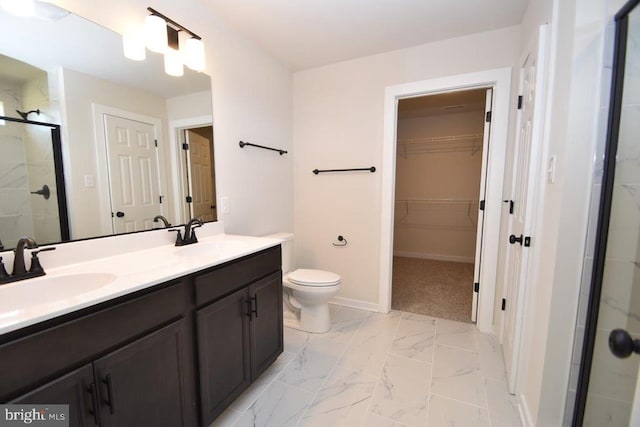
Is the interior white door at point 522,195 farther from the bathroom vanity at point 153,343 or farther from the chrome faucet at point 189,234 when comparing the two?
the chrome faucet at point 189,234

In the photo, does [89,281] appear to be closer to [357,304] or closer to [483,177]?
[357,304]

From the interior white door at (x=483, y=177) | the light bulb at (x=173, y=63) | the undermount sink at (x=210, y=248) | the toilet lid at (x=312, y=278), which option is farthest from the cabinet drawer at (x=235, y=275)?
the interior white door at (x=483, y=177)

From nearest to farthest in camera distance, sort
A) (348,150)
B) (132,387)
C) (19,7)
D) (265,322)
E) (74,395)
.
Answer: (74,395), (132,387), (19,7), (265,322), (348,150)

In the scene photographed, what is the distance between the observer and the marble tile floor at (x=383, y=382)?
4.64ft

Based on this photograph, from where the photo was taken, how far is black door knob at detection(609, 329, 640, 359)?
1.97ft

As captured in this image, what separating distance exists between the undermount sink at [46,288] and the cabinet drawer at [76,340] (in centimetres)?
20

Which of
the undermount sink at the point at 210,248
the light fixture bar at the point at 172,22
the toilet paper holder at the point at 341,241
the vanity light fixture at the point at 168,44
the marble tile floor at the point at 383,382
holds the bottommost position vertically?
the marble tile floor at the point at 383,382

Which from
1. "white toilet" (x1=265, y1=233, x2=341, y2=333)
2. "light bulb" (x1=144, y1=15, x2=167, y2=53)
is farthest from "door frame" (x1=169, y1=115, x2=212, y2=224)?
"white toilet" (x1=265, y1=233, x2=341, y2=333)

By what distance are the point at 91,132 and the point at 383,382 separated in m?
2.08

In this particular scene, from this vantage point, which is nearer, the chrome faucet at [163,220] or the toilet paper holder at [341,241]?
the chrome faucet at [163,220]

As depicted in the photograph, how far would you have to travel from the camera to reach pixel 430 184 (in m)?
4.36

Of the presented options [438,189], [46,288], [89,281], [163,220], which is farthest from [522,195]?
[438,189]

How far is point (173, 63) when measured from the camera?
160 centimetres

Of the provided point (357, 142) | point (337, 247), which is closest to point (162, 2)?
point (357, 142)
